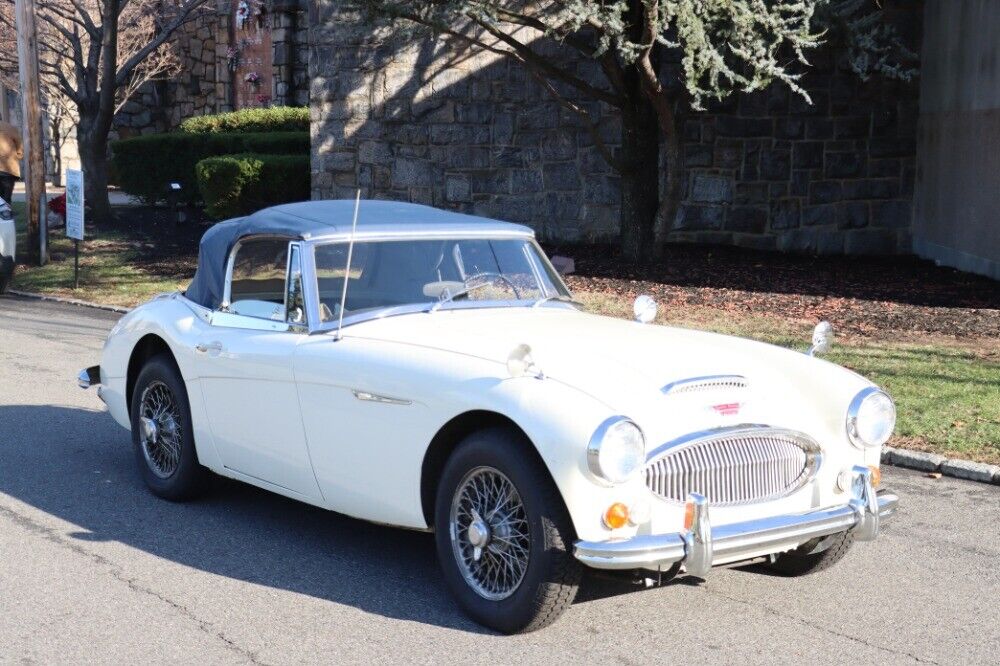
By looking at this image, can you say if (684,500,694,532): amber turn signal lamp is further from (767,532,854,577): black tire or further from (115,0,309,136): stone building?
(115,0,309,136): stone building

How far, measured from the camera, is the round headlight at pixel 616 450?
14.7ft

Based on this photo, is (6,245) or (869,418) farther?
(6,245)

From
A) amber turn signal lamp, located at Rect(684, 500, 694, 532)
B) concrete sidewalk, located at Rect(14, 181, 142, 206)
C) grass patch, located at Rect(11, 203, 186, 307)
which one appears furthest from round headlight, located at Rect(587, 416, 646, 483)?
concrete sidewalk, located at Rect(14, 181, 142, 206)

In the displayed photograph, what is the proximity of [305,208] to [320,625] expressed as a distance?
2437 mm

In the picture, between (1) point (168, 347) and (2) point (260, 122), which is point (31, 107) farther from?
(1) point (168, 347)

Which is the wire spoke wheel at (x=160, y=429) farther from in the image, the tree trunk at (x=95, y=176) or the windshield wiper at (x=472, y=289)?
the tree trunk at (x=95, y=176)

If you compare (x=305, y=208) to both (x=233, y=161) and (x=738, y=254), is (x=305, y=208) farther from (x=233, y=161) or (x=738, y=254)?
(x=233, y=161)

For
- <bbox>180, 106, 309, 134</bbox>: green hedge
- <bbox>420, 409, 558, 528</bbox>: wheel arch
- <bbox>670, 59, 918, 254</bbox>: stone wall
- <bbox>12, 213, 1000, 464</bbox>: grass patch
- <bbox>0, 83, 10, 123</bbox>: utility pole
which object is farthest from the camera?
<bbox>0, 83, 10, 123</bbox>: utility pole

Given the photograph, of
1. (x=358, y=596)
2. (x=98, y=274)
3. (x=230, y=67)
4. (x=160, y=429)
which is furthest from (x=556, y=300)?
(x=230, y=67)

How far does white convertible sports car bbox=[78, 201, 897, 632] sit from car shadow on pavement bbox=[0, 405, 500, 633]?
0.23 meters

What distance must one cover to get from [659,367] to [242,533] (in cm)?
234

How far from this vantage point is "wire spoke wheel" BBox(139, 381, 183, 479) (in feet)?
21.8

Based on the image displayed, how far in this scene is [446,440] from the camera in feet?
16.7

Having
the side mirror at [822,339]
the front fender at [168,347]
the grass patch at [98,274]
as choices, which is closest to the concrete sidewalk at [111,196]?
the grass patch at [98,274]
